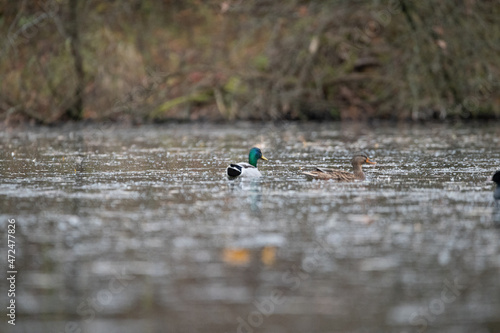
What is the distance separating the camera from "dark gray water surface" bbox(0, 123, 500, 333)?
5406 millimetres

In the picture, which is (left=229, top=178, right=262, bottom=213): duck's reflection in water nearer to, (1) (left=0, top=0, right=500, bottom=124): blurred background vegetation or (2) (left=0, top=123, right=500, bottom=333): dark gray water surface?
(2) (left=0, top=123, right=500, bottom=333): dark gray water surface

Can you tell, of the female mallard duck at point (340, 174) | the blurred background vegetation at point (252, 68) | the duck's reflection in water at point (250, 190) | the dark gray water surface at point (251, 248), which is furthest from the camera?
the blurred background vegetation at point (252, 68)

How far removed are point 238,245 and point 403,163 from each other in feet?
22.1

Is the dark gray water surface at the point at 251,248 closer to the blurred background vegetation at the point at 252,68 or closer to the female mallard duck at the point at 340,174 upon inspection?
the female mallard duck at the point at 340,174

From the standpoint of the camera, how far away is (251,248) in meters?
7.05

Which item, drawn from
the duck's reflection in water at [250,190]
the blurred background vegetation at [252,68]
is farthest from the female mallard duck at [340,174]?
the blurred background vegetation at [252,68]

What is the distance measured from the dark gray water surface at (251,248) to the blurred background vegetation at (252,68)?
9044 millimetres

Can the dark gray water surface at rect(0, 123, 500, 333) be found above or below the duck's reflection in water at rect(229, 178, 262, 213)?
above

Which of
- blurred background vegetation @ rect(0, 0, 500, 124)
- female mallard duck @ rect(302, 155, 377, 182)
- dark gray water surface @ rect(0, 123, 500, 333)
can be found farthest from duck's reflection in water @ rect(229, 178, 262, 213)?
blurred background vegetation @ rect(0, 0, 500, 124)

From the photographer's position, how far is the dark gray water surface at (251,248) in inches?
213

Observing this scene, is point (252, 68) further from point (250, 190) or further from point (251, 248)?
point (251, 248)

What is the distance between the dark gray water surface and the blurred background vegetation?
9044 millimetres

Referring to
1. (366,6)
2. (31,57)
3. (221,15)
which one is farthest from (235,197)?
(221,15)

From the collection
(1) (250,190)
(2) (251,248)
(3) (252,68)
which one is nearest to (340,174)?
(1) (250,190)
